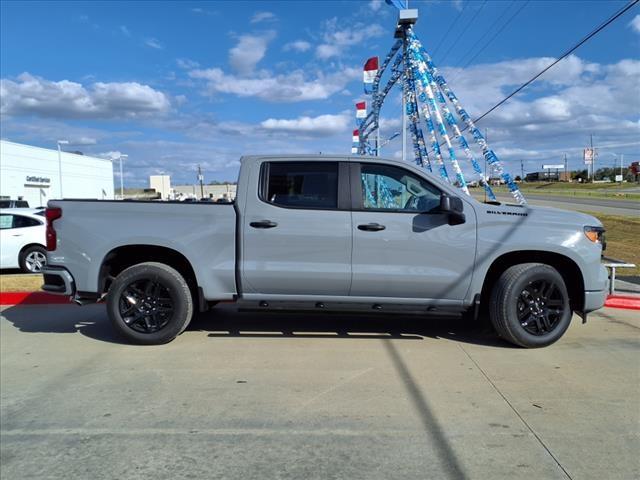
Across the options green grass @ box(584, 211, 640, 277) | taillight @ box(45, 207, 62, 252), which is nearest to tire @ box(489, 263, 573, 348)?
taillight @ box(45, 207, 62, 252)

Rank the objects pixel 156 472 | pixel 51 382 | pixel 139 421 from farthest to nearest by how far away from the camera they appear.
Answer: pixel 51 382 < pixel 139 421 < pixel 156 472

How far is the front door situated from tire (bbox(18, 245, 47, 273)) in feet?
29.9

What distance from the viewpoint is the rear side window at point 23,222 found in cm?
1160

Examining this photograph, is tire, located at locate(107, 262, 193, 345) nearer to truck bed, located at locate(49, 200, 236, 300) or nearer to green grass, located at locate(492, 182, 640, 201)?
truck bed, located at locate(49, 200, 236, 300)

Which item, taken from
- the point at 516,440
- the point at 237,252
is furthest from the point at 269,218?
the point at 516,440

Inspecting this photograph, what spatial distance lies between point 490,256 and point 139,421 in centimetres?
358

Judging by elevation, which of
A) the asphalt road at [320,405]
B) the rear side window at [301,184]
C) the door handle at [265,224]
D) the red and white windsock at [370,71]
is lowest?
the asphalt road at [320,405]

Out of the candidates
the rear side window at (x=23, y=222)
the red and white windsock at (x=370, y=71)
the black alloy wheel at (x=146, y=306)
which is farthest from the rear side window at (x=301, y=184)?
the red and white windsock at (x=370, y=71)

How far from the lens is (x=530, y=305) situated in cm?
536

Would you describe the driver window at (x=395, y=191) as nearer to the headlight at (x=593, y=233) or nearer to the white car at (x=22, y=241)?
the headlight at (x=593, y=233)

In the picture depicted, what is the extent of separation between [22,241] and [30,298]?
4.12 metres

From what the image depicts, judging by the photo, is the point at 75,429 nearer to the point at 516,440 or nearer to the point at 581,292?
the point at 516,440

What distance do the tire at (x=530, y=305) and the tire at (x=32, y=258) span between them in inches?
401

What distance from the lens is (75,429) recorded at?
3.68 metres
